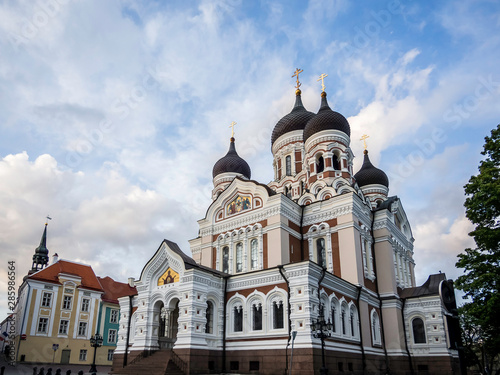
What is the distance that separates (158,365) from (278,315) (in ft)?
18.0

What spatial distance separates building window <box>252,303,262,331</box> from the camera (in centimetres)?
1798

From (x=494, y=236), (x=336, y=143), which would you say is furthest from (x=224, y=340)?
(x=336, y=143)

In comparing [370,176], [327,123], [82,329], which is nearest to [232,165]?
[327,123]

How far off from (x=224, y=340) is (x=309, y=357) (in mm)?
4672

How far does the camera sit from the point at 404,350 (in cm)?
2167

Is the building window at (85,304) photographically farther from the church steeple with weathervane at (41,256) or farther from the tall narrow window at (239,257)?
the tall narrow window at (239,257)

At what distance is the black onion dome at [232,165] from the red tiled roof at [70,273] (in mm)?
14914

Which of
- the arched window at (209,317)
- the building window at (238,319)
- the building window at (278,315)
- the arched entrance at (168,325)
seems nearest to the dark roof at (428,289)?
the building window at (278,315)

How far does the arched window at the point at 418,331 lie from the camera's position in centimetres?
2192

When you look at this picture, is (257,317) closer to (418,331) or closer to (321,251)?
(321,251)

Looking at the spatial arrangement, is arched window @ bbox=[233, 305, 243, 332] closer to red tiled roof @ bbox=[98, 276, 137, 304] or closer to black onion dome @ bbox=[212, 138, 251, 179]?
black onion dome @ bbox=[212, 138, 251, 179]

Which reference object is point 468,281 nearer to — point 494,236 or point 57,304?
point 494,236

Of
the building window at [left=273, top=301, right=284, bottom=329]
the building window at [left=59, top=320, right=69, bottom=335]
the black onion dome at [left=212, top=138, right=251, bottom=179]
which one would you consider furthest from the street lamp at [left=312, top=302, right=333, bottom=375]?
the building window at [left=59, top=320, right=69, bottom=335]

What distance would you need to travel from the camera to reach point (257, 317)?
59.6ft
